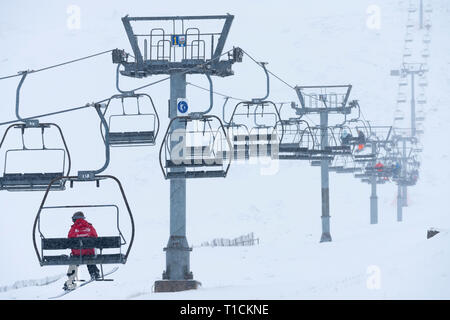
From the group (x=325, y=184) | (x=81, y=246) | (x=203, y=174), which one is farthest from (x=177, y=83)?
(x=325, y=184)

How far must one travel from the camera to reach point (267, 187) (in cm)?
7444

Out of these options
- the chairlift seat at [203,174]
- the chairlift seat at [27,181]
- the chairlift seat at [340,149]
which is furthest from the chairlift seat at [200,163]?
the chairlift seat at [340,149]

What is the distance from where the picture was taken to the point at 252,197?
72938 millimetres

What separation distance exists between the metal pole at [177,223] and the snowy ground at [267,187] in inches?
33.2

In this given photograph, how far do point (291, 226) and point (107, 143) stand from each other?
175 ft

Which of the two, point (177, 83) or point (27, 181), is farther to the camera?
point (177, 83)

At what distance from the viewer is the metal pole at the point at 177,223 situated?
18000mm

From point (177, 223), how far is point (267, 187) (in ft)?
185

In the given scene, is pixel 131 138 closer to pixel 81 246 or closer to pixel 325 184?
pixel 81 246

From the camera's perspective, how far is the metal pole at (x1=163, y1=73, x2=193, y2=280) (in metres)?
18.0

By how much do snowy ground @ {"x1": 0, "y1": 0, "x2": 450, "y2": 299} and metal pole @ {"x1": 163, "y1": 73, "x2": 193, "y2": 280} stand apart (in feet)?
2.77

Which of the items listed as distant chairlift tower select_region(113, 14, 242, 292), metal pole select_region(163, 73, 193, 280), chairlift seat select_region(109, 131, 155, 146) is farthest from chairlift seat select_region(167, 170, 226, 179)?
distant chairlift tower select_region(113, 14, 242, 292)
